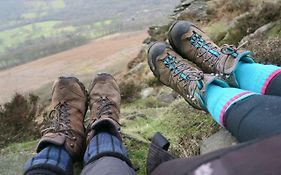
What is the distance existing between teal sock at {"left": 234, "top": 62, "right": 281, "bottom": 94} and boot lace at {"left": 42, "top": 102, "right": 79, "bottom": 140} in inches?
43.4

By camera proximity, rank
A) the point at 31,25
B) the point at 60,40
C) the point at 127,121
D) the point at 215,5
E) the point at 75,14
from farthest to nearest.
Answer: the point at 75,14 < the point at 31,25 < the point at 60,40 < the point at 215,5 < the point at 127,121

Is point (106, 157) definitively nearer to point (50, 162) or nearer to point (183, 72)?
point (50, 162)

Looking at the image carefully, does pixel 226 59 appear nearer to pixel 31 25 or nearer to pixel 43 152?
pixel 43 152

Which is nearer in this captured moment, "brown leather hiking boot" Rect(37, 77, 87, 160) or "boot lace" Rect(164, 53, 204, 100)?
"brown leather hiking boot" Rect(37, 77, 87, 160)

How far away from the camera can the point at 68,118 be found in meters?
2.82

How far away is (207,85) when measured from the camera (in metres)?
2.50

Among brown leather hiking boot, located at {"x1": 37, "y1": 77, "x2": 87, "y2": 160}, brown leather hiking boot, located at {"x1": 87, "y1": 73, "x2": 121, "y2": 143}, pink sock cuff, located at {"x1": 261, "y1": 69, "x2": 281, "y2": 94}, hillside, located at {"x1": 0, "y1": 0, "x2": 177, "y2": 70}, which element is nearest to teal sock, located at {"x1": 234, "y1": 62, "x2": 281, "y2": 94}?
pink sock cuff, located at {"x1": 261, "y1": 69, "x2": 281, "y2": 94}

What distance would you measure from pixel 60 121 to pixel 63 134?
182 mm

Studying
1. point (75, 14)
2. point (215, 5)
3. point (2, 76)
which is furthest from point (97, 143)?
point (75, 14)

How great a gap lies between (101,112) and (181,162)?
1.54 m

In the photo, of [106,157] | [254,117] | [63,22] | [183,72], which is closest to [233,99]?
[254,117]

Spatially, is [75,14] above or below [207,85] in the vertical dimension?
below

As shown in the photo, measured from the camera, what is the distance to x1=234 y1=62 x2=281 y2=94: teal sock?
8.05ft

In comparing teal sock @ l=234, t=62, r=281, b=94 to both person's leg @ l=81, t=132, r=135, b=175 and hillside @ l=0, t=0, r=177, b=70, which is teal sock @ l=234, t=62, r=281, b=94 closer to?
person's leg @ l=81, t=132, r=135, b=175
